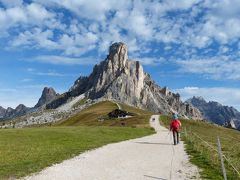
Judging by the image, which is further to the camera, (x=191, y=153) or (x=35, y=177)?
(x=191, y=153)

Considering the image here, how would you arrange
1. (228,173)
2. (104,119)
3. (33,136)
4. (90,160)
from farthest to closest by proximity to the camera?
(104,119)
(33,136)
(90,160)
(228,173)

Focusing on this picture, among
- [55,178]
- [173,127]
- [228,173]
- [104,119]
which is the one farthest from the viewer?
[104,119]

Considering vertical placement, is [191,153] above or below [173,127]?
below

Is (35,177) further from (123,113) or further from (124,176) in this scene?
(123,113)

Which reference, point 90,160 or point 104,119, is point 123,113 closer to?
point 104,119

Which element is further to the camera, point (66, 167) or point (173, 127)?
point (173, 127)

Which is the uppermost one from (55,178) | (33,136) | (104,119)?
(104,119)

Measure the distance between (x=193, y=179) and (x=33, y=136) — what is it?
33.2 metres

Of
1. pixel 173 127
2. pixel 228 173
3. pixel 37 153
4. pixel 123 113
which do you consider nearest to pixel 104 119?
pixel 123 113

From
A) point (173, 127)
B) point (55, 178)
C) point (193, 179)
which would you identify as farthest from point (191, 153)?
point (55, 178)

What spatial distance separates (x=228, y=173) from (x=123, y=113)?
127 meters

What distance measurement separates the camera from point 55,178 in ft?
65.7

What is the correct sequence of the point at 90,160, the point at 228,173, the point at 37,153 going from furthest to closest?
the point at 37,153 < the point at 90,160 < the point at 228,173

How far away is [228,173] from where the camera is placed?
878 inches
